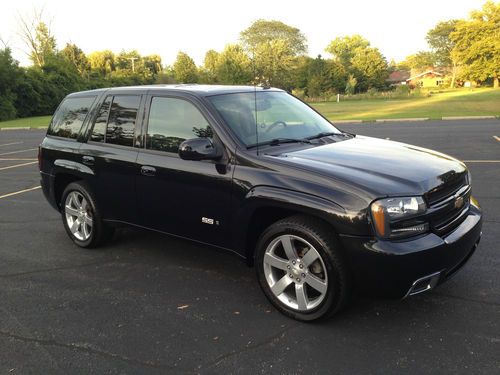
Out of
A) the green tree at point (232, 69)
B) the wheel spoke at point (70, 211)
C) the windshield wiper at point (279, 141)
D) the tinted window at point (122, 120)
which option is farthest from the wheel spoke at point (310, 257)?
the green tree at point (232, 69)

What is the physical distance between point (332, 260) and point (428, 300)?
1101 mm

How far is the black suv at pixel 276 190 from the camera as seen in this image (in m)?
3.13

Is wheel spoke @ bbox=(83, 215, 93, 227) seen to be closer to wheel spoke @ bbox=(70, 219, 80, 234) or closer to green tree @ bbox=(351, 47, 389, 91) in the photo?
wheel spoke @ bbox=(70, 219, 80, 234)

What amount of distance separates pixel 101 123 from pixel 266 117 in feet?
6.09

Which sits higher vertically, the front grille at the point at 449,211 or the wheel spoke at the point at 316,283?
the front grille at the point at 449,211

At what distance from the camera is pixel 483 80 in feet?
241

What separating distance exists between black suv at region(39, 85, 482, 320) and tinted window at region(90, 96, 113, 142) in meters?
0.01

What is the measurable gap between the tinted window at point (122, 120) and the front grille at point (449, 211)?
2.84 metres

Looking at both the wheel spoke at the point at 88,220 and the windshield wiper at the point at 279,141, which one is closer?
the windshield wiper at the point at 279,141

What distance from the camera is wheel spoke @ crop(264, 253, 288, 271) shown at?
3.54 metres

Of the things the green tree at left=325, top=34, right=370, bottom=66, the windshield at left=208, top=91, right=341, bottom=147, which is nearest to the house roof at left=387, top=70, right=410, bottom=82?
the green tree at left=325, top=34, right=370, bottom=66

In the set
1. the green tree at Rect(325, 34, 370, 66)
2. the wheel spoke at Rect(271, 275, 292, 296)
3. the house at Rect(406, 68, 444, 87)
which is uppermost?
the green tree at Rect(325, 34, 370, 66)

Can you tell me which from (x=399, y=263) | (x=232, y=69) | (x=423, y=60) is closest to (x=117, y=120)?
(x=399, y=263)

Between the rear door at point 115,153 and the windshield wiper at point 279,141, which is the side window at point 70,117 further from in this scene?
the windshield wiper at point 279,141
